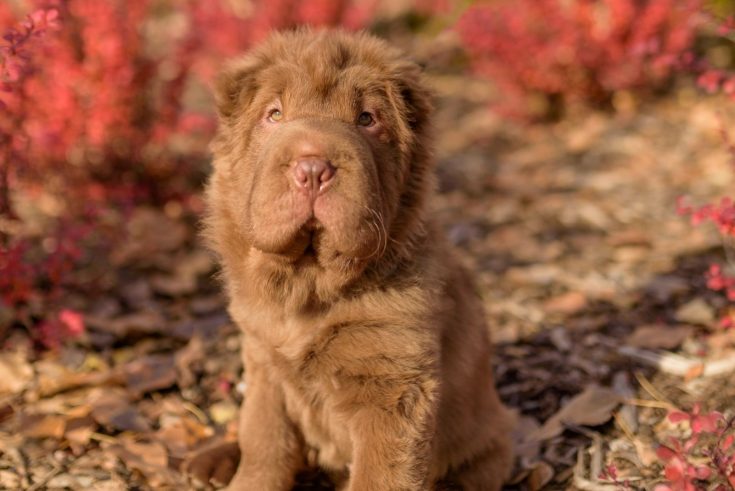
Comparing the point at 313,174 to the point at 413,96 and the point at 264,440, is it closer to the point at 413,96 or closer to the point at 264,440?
the point at 413,96

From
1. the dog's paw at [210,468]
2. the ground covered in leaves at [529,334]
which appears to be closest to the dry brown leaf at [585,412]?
the ground covered in leaves at [529,334]

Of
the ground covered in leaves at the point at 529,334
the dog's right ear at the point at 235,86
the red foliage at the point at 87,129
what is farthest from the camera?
the red foliage at the point at 87,129

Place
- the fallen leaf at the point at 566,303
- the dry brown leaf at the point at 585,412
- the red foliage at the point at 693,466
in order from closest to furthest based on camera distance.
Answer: the red foliage at the point at 693,466
the dry brown leaf at the point at 585,412
the fallen leaf at the point at 566,303

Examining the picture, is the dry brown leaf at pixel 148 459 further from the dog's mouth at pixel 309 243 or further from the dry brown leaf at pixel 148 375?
the dog's mouth at pixel 309 243

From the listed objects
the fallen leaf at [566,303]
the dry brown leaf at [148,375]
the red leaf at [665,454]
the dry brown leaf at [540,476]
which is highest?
the red leaf at [665,454]

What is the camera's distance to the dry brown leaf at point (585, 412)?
3.64m

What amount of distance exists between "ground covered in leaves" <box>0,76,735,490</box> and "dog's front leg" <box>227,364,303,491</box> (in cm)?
32

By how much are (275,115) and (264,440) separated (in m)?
1.25

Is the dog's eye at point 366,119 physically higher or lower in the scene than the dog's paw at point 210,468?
higher

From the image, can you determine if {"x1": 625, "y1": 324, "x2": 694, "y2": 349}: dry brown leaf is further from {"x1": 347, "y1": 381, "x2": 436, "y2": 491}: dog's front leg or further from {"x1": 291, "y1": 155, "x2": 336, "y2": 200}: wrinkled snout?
{"x1": 291, "y1": 155, "x2": 336, "y2": 200}: wrinkled snout

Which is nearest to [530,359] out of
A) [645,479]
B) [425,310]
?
[645,479]

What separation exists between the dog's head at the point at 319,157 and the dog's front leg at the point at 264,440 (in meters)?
0.50

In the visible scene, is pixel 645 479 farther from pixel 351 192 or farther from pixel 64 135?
pixel 64 135

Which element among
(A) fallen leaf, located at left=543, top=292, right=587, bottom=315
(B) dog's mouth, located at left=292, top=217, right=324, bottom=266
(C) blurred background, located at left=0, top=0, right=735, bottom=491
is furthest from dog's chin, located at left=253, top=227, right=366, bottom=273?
(A) fallen leaf, located at left=543, top=292, right=587, bottom=315
